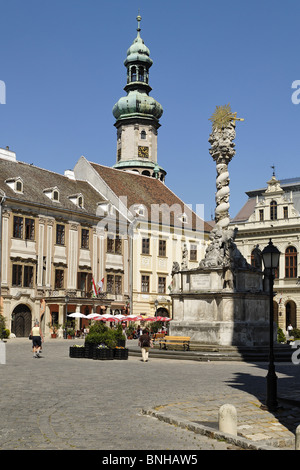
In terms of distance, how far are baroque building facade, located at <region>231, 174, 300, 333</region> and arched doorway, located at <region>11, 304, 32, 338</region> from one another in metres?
26.1

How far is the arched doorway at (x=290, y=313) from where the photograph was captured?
62250mm

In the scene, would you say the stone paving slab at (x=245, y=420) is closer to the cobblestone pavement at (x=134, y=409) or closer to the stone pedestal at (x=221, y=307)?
the cobblestone pavement at (x=134, y=409)

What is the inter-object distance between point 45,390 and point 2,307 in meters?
32.4

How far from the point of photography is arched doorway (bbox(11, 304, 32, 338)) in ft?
151

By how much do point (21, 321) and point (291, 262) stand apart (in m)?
30.6

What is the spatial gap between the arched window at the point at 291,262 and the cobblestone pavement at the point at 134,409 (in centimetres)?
4499

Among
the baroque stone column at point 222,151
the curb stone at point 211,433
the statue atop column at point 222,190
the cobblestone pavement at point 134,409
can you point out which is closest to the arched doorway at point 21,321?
the statue atop column at point 222,190

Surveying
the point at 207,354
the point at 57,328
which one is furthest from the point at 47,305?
the point at 207,354

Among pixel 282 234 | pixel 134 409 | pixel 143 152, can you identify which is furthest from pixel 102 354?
pixel 143 152

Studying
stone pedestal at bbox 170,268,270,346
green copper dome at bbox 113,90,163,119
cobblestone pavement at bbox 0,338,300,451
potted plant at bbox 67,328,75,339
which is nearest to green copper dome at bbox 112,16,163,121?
green copper dome at bbox 113,90,163,119

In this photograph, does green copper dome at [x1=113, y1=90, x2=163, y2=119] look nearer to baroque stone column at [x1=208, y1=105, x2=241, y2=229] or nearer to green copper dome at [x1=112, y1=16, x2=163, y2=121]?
green copper dome at [x1=112, y1=16, x2=163, y2=121]

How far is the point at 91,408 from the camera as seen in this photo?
36.5ft

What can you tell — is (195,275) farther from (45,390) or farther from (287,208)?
(287,208)

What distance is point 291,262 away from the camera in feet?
209
